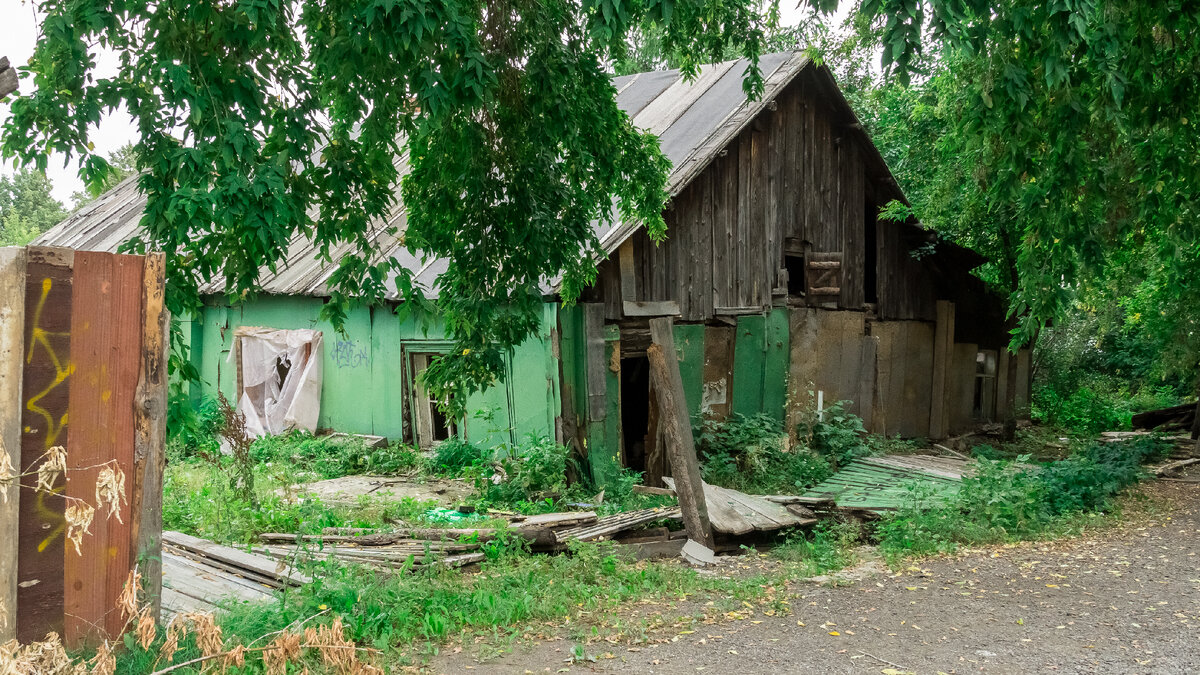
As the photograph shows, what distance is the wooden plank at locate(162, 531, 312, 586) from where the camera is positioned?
6.13 m

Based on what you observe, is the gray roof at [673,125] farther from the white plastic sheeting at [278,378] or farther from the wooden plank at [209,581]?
the wooden plank at [209,581]

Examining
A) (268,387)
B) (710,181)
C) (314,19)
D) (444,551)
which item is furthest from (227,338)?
(314,19)

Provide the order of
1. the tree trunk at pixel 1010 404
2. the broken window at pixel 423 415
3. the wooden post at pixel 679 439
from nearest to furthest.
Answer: the wooden post at pixel 679 439, the broken window at pixel 423 415, the tree trunk at pixel 1010 404

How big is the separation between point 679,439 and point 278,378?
9300mm

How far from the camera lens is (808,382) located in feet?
47.0

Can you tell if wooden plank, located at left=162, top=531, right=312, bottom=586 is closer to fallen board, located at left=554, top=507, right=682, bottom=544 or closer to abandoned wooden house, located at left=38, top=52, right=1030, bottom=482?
fallen board, located at left=554, top=507, right=682, bottom=544

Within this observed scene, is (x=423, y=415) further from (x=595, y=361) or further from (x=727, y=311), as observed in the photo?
(x=727, y=311)

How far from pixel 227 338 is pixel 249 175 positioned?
476 inches

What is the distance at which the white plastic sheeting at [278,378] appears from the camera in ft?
49.2

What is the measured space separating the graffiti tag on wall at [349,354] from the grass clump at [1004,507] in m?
8.05

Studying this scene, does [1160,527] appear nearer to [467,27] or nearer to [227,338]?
[467,27]

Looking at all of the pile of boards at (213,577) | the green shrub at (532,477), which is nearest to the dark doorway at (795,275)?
the green shrub at (532,477)

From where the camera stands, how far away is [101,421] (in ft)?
13.3

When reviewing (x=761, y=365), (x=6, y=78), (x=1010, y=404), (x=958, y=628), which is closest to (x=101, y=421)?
(x=6, y=78)
